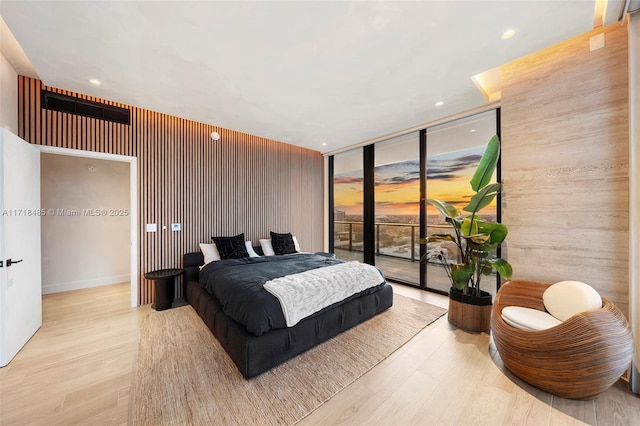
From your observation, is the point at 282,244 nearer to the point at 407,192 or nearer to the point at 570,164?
the point at 407,192

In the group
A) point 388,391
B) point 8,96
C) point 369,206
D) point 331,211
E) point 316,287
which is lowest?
point 388,391

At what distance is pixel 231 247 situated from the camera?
13.7 ft

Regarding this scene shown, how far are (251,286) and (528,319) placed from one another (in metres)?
Result: 2.72

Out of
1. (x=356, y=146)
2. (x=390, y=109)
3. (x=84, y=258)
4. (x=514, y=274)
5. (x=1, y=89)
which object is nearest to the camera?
(x=1, y=89)

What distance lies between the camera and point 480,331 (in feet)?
9.34

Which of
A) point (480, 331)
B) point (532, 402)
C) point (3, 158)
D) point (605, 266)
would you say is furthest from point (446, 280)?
point (3, 158)

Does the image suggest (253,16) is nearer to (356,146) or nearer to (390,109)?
(390,109)

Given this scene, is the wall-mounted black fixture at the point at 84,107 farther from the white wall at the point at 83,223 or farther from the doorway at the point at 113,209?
the white wall at the point at 83,223

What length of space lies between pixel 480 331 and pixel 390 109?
3322mm

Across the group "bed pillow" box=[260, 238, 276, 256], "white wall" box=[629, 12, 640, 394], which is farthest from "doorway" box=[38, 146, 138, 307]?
"white wall" box=[629, 12, 640, 394]

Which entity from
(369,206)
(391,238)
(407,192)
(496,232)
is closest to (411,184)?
(407,192)

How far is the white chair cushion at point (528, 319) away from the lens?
2008 millimetres

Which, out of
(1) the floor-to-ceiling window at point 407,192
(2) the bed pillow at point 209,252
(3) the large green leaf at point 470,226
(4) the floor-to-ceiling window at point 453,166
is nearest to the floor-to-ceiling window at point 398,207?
(1) the floor-to-ceiling window at point 407,192

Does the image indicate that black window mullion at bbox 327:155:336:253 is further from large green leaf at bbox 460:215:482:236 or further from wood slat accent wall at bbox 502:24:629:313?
wood slat accent wall at bbox 502:24:629:313
